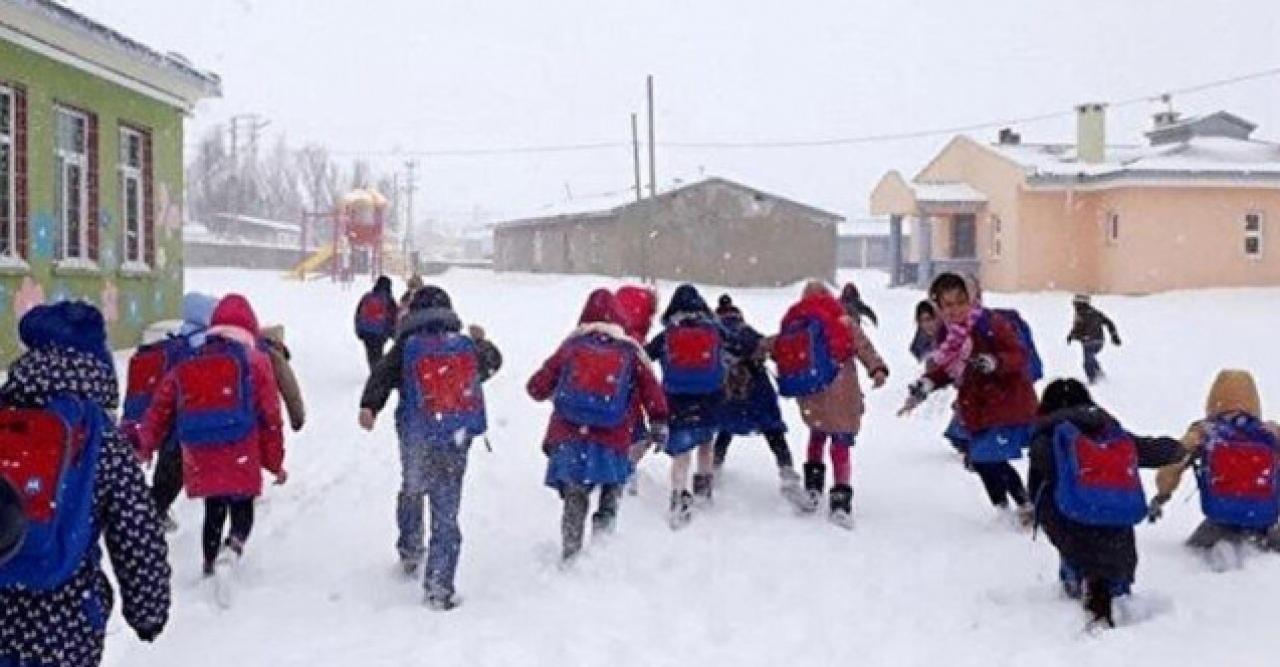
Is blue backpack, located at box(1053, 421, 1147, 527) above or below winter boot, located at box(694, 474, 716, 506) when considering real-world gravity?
above

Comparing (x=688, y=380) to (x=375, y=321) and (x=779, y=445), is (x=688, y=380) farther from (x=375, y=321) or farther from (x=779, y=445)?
(x=375, y=321)

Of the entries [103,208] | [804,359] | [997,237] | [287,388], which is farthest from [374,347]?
[997,237]

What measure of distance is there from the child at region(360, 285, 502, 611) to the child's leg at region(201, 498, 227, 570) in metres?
0.88

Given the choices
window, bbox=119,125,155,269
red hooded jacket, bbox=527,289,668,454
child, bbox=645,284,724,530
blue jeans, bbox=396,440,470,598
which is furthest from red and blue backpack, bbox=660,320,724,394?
window, bbox=119,125,155,269

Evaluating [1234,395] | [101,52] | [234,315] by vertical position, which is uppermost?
[101,52]

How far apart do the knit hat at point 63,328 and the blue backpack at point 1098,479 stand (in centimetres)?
446

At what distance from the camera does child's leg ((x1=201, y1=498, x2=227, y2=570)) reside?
6906 mm

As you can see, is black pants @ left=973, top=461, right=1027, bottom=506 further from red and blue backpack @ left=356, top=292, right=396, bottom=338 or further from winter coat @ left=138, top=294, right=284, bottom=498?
red and blue backpack @ left=356, top=292, right=396, bottom=338

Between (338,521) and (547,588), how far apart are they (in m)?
2.21

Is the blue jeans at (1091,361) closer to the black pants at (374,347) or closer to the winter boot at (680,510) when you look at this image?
the black pants at (374,347)

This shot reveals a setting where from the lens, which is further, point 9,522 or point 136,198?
point 136,198

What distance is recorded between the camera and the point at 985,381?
8.16m

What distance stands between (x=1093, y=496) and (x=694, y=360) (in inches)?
125

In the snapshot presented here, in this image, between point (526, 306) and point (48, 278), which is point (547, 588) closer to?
point (48, 278)
